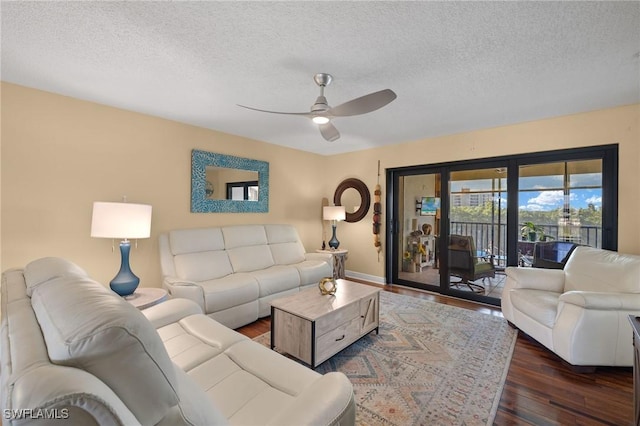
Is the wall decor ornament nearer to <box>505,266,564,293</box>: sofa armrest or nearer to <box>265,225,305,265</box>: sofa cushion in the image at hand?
<box>265,225,305,265</box>: sofa cushion

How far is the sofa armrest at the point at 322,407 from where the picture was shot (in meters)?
0.94

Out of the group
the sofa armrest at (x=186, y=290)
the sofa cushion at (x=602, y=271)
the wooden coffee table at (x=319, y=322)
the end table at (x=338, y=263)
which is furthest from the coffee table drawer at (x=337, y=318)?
the sofa cushion at (x=602, y=271)

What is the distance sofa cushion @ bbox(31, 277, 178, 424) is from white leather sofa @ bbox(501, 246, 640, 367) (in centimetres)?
278

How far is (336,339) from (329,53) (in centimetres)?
219

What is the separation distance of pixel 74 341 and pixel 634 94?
13.9 ft

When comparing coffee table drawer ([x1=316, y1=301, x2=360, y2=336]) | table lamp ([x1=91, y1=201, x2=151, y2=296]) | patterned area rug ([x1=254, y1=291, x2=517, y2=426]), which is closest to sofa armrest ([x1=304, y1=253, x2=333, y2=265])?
patterned area rug ([x1=254, y1=291, x2=517, y2=426])

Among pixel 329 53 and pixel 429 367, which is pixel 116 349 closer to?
pixel 329 53

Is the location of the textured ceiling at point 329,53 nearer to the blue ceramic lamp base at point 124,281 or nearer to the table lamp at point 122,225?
the table lamp at point 122,225

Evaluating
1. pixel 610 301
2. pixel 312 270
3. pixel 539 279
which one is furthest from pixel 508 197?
pixel 312 270

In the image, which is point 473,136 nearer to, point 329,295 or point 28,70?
point 329,295

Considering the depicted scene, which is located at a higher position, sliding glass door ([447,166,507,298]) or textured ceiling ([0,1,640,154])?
textured ceiling ([0,1,640,154])

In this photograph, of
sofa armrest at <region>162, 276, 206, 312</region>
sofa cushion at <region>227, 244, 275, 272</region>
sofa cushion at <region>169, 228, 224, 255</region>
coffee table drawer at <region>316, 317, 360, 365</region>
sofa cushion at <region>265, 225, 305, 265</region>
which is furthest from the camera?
sofa cushion at <region>265, 225, 305, 265</region>

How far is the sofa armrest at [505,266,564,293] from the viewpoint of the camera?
111 inches

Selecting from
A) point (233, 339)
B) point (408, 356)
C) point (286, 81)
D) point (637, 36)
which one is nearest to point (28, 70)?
point (286, 81)
